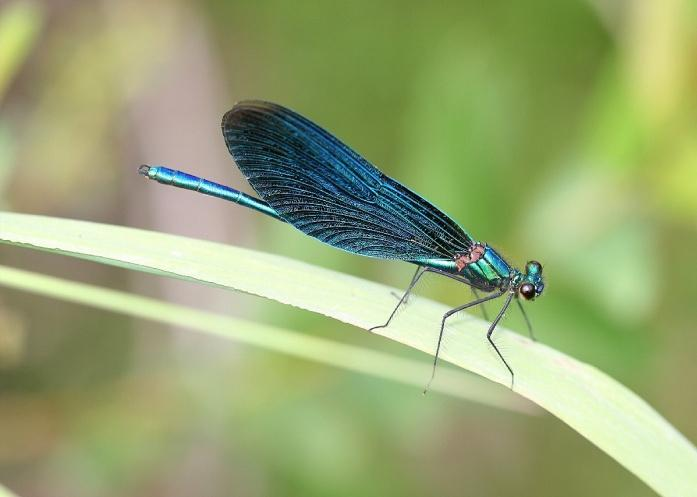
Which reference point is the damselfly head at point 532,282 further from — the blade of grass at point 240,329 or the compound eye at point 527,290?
the blade of grass at point 240,329

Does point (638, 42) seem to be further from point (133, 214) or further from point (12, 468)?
point (12, 468)

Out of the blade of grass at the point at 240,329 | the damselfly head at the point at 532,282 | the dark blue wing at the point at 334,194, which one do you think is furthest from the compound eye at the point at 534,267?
the blade of grass at the point at 240,329

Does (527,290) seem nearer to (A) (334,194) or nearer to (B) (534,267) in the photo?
(B) (534,267)

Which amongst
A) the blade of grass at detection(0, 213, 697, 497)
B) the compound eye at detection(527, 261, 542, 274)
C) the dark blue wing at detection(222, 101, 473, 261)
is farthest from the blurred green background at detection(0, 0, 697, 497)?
the blade of grass at detection(0, 213, 697, 497)

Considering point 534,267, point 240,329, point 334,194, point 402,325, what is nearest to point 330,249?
point 334,194

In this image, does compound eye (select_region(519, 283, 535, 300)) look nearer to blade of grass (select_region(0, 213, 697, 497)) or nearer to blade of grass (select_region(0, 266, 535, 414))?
blade of grass (select_region(0, 266, 535, 414))

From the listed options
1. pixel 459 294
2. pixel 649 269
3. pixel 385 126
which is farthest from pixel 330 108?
pixel 649 269

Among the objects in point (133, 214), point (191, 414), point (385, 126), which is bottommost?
point (191, 414)
